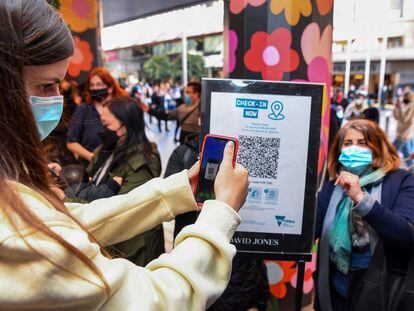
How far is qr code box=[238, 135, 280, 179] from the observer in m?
1.57

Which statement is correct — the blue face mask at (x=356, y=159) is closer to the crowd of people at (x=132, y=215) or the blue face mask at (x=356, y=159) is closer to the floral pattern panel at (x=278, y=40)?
the crowd of people at (x=132, y=215)

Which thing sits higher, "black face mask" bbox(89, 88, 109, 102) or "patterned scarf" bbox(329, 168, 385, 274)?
"black face mask" bbox(89, 88, 109, 102)

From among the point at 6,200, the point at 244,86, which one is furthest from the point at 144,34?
the point at 6,200

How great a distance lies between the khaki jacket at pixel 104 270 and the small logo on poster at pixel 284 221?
2.55ft

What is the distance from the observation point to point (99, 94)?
354cm

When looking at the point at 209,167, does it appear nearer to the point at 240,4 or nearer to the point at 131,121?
the point at 131,121

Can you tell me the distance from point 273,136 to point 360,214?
1.74 feet

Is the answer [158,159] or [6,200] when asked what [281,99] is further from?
[6,200]

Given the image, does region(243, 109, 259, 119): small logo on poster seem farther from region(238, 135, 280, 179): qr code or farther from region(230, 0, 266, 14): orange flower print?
region(230, 0, 266, 14): orange flower print

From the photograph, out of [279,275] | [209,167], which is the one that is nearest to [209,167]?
[209,167]

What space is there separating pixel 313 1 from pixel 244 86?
1.18m

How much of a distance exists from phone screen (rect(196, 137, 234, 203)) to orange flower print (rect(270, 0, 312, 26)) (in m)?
1.38

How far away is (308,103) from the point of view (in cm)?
157

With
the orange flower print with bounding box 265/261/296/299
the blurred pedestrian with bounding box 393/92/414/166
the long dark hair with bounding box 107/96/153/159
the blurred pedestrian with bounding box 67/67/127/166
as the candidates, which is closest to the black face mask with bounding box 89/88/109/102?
the blurred pedestrian with bounding box 67/67/127/166
